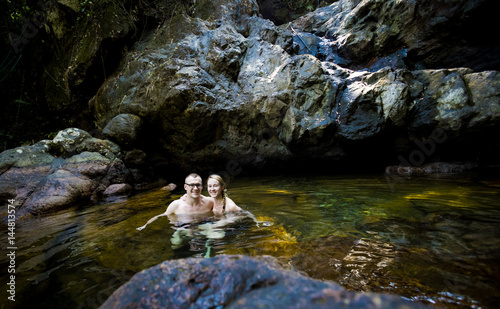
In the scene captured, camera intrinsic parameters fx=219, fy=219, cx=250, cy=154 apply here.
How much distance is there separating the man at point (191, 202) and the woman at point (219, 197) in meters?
0.18

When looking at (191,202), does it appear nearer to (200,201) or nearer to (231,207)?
(200,201)

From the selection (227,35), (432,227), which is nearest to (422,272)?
(432,227)

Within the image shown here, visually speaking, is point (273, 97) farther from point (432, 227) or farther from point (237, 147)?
point (432, 227)

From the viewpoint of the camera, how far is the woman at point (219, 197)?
3949 mm

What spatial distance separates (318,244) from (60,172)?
6.95m

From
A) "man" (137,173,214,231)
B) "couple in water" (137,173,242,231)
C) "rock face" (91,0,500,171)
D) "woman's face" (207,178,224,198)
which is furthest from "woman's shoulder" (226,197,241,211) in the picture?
"rock face" (91,0,500,171)

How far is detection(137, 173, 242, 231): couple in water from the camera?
3957 mm

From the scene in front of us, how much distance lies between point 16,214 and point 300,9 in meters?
17.0

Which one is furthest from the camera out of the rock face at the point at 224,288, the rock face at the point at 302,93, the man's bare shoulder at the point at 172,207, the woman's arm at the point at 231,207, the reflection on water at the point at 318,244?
the rock face at the point at 302,93

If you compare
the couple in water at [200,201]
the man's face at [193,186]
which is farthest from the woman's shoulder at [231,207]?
the man's face at [193,186]

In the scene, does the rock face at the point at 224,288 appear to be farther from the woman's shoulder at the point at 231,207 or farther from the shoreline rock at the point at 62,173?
the shoreline rock at the point at 62,173

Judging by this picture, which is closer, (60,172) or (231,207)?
(231,207)

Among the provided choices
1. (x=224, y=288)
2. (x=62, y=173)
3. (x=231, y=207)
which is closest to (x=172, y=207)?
(x=231, y=207)

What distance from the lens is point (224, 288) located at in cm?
106
